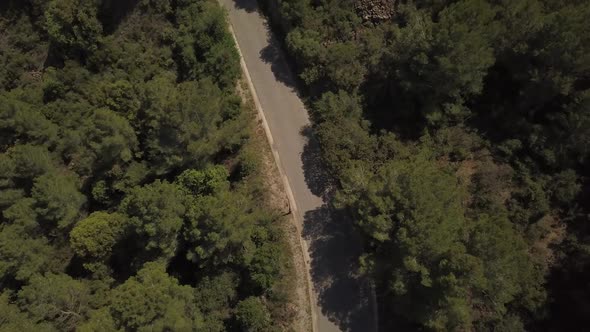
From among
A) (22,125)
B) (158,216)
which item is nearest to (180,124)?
(158,216)

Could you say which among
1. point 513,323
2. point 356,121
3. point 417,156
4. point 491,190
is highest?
point 356,121

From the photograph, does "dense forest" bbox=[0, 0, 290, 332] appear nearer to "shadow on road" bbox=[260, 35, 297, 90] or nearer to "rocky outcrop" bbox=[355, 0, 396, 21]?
"shadow on road" bbox=[260, 35, 297, 90]

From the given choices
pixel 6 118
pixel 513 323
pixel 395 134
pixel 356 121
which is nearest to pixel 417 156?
pixel 395 134

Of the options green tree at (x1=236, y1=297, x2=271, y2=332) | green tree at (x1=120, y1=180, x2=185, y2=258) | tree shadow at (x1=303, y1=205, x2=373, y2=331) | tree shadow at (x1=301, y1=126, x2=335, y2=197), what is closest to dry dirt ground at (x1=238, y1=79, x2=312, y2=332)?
tree shadow at (x1=303, y1=205, x2=373, y2=331)

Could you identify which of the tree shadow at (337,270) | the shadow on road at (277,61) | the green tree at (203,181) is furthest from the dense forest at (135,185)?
the shadow on road at (277,61)

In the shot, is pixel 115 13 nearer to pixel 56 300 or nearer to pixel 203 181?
pixel 203 181

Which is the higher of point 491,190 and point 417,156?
point 417,156

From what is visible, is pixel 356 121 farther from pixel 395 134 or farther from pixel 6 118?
pixel 6 118
